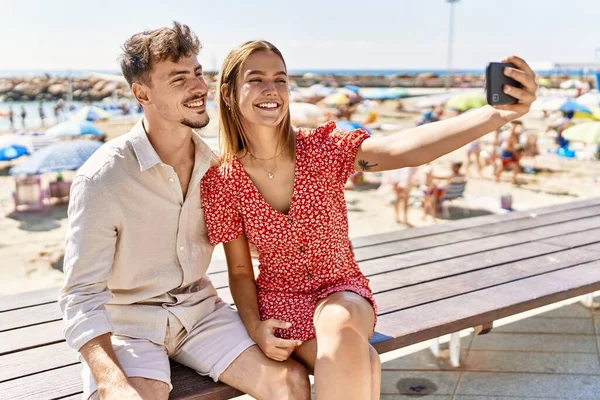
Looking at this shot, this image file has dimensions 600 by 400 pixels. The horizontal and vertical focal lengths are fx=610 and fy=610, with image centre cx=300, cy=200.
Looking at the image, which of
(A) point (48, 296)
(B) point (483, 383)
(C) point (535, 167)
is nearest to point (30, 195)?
(A) point (48, 296)

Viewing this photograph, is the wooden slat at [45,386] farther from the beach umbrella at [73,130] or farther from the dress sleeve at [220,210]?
the beach umbrella at [73,130]

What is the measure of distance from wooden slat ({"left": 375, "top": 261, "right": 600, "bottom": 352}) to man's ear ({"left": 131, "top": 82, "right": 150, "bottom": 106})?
1176 millimetres

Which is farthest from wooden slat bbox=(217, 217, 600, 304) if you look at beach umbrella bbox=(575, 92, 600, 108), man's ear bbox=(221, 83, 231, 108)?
beach umbrella bbox=(575, 92, 600, 108)

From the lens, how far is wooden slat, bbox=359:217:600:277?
3137 millimetres

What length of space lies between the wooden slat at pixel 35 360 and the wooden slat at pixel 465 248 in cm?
144

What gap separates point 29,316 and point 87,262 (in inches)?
33.9

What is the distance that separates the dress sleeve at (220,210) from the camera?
83.0 inches

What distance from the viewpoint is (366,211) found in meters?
10.0

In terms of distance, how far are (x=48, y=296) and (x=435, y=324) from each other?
1.69m

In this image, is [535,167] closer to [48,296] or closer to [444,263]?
[444,263]

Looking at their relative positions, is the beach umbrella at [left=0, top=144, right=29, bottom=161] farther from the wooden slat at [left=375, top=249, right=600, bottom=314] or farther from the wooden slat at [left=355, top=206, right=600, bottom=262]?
the wooden slat at [left=375, top=249, right=600, bottom=314]

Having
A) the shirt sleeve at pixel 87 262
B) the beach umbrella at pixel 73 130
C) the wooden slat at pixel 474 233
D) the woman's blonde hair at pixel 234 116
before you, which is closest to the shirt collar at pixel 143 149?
the shirt sleeve at pixel 87 262

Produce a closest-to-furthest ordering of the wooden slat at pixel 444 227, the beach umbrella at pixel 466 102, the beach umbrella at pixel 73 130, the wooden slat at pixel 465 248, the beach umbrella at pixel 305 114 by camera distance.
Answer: the wooden slat at pixel 465 248 → the wooden slat at pixel 444 227 → the beach umbrella at pixel 73 130 → the beach umbrella at pixel 305 114 → the beach umbrella at pixel 466 102

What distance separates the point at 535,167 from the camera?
544 inches
